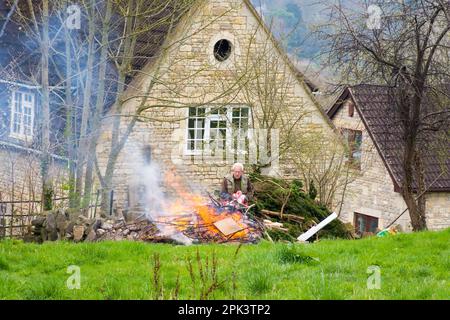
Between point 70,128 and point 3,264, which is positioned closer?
point 3,264

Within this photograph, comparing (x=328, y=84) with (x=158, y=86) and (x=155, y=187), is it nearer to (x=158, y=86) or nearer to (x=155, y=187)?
(x=155, y=187)

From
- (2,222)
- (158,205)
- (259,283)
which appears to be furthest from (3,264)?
(158,205)

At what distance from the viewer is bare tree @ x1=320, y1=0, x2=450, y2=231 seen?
1573cm

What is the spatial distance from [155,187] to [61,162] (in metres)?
2.33

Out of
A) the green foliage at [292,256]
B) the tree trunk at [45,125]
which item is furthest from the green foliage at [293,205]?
the green foliage at [292,256]

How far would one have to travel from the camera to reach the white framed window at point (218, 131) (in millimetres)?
24781

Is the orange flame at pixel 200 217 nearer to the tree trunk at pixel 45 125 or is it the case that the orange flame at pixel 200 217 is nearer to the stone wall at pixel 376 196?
the tree trunk at pixel 45 125

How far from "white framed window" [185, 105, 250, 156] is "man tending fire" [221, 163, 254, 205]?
6921 millimetres

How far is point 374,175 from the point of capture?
3434 centimetres

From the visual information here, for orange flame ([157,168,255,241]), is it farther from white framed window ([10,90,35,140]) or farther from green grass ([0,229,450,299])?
white framed window ([10,90,35,140])

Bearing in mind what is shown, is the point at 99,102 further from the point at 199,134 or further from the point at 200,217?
the point at 199,134

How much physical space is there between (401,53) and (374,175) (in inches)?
731

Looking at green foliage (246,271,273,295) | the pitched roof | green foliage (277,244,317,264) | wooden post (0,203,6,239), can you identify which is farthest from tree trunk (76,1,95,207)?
the pitched roof

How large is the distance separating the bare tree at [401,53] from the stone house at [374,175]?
14083mm
